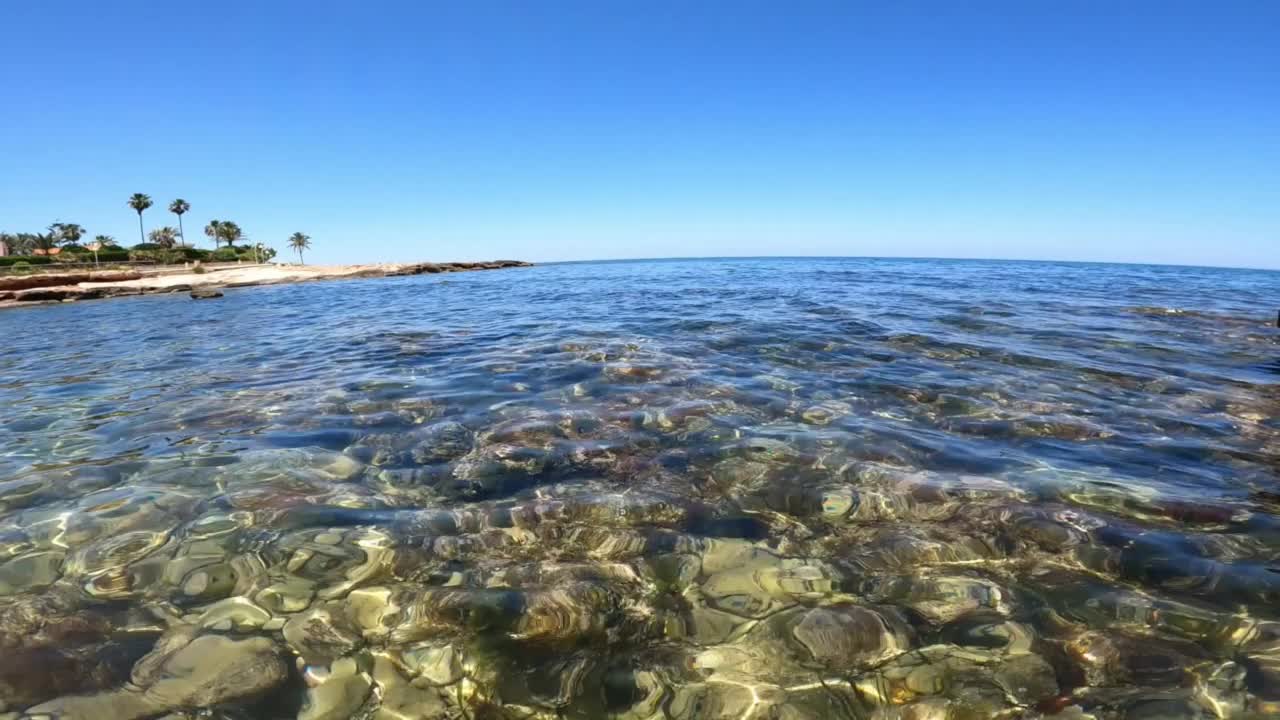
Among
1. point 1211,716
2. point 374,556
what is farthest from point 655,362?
point 1211,716

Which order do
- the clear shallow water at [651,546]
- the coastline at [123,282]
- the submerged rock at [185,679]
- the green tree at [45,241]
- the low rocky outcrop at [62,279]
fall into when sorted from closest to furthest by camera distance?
1. the submerged rock at [185,679]
2. the clear shallow water at [651,546]
3. the coastline at [123,282]
4. the low rocky outcrop at [62,279]
5. the green tree at [45,241]

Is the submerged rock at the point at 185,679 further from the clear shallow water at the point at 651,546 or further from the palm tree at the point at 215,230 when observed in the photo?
the palm tree at the point at 215,230

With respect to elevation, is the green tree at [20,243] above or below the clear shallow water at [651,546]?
above

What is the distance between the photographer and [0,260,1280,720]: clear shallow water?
256 centimetres

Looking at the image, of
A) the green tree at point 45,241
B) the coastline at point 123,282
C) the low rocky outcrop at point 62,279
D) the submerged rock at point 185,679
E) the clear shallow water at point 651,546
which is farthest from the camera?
the green tree at point 45,241

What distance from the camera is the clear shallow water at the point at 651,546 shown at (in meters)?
2.56

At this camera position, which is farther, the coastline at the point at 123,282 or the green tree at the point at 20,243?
the green tree at the point at 20,243

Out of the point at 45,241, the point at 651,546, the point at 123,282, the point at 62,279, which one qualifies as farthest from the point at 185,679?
the point at 45,241

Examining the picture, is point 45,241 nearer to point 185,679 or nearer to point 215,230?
point 215,230

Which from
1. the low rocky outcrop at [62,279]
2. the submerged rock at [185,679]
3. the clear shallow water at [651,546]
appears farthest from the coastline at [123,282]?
the submerged rock at [185,679]

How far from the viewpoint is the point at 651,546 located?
12.2ft

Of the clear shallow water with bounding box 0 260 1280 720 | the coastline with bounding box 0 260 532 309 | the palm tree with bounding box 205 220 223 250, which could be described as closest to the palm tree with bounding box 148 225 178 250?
the palm tree with bounding box 205 220 223 250

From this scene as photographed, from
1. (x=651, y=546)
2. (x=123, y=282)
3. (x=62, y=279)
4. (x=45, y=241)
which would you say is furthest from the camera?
(x=45, y=241)

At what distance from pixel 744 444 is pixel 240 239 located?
478 ft
